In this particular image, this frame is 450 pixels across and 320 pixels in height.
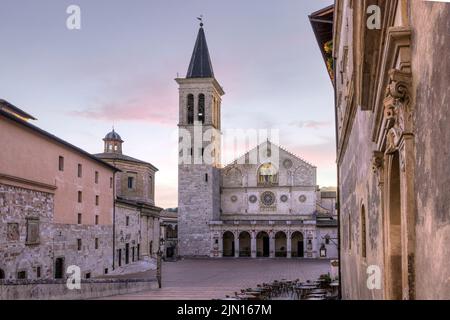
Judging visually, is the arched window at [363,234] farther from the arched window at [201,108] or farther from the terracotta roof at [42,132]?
the arched window at [201,108]

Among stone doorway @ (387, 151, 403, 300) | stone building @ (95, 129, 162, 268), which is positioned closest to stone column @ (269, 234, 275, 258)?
stone building @ (95, 129, 162, 268)

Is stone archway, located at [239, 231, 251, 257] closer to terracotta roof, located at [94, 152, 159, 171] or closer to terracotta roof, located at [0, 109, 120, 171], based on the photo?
terracotta roof, located at [94, 152, 159, 171]

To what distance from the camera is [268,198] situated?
67.8 m

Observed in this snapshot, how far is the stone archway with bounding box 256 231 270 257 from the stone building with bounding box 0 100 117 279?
29899 millimetres

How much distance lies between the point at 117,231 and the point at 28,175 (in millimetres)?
16370

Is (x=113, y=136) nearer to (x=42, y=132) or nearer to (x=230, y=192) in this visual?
(x=230, y=192)

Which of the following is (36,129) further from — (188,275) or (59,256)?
(188,275)

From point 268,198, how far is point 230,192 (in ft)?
15.9

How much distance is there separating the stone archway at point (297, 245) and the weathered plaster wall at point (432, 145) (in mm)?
61987

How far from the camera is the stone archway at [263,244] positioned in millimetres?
66438

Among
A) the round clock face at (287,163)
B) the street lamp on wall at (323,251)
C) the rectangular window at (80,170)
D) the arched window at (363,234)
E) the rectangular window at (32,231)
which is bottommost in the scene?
the street lamp on wall at (323,251)

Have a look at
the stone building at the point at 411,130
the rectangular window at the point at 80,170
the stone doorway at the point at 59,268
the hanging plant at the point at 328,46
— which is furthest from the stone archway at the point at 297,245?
the stone building at the point at 411,130

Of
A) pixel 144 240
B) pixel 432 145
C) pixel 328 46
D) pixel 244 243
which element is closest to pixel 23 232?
pixel 328 46

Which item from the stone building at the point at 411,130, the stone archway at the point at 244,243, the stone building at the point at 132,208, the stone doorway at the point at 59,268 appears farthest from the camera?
the stone archway at the point at 244,243
